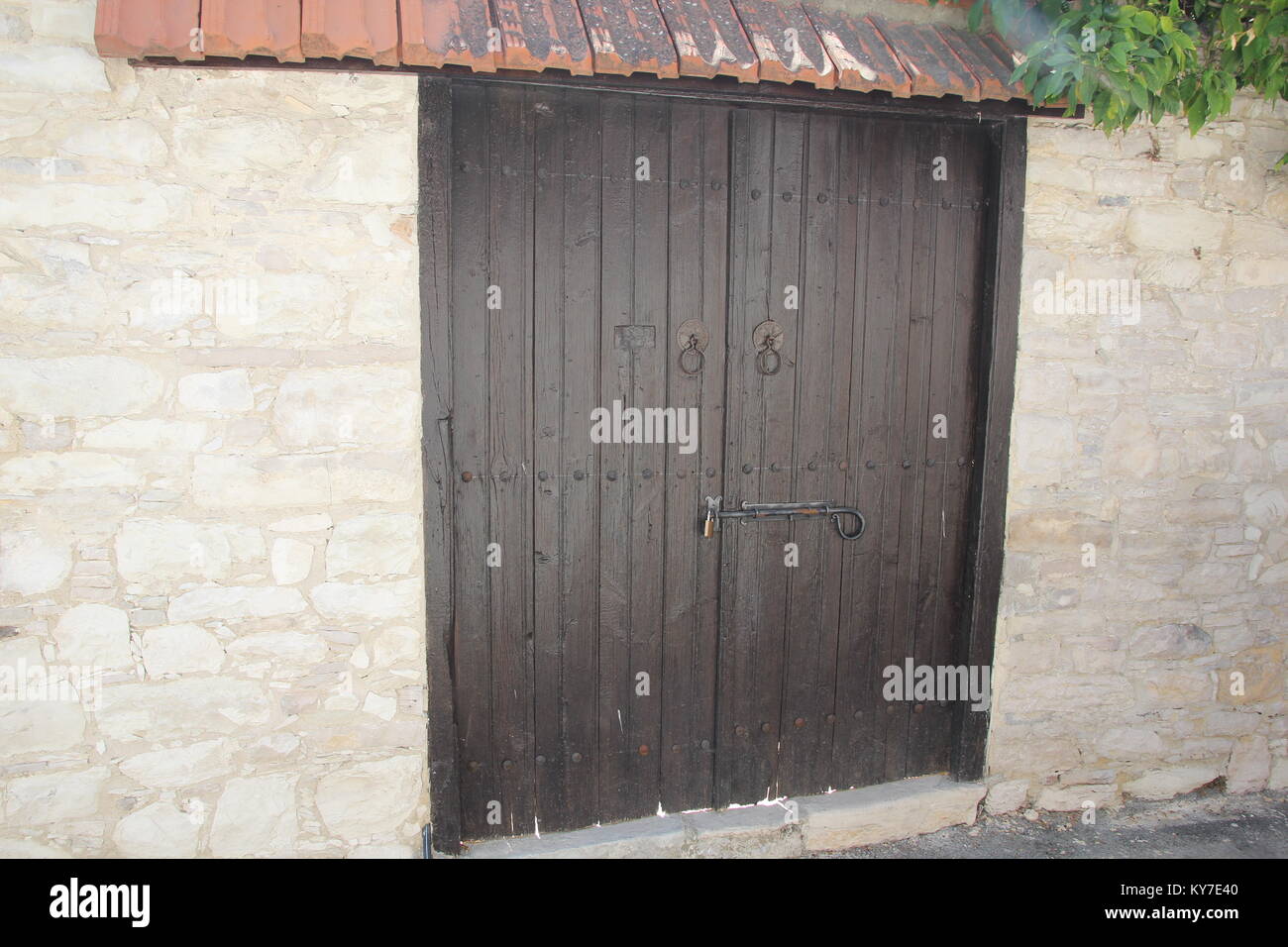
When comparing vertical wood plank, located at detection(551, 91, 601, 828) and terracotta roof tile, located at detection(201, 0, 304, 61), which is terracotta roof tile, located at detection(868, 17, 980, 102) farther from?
terracotta roof tile, located at detection(201, 0, 304, 61)

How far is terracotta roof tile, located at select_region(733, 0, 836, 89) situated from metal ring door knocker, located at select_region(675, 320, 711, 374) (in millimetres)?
779

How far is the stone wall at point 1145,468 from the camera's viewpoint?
340cm

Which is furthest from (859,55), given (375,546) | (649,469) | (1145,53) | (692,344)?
(375,546)

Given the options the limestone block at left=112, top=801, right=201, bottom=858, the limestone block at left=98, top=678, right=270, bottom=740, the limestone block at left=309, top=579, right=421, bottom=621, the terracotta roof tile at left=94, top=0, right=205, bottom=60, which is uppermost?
the terracotta roof tile at left=94, top=0, right=205, bottom=60

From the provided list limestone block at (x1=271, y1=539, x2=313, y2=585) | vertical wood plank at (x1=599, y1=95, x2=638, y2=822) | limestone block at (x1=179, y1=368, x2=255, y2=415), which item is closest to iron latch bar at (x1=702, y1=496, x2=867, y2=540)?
vertical wood plank at (x1=599, y1=95, x2=638, y2=822)

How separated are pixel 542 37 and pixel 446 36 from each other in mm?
259

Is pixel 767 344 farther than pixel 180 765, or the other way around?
pixel 767 344

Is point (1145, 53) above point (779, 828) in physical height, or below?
above

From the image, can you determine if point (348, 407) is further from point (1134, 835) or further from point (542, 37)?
point (1134, 835)

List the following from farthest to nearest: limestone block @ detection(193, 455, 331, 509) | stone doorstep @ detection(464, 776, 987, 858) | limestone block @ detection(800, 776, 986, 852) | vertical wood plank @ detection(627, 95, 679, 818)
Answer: limestone block @ detection(800, 776, 986, 852) → stone doorstep @ detection(464, 776, 987, 858) → vertical wood plank @ detection(627, 95, 679, 818) → limestone block @ detection(193, 455, 331, 509)

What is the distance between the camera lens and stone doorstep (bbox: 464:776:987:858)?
3.18m

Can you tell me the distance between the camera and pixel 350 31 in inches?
96.0

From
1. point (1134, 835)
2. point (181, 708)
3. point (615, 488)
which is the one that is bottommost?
point (1134, 835)
